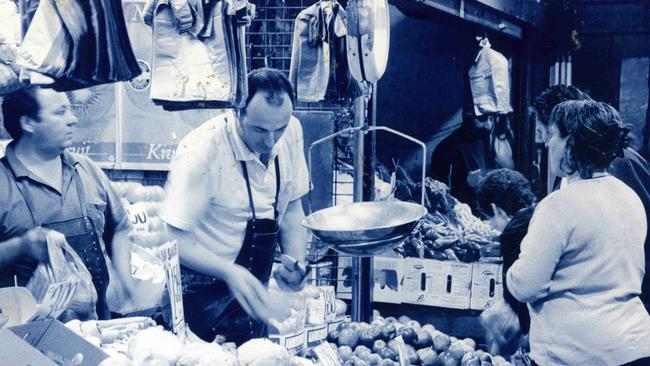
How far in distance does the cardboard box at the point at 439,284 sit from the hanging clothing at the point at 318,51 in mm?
2049

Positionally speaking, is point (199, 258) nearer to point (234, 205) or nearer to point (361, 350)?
point (234, 205)

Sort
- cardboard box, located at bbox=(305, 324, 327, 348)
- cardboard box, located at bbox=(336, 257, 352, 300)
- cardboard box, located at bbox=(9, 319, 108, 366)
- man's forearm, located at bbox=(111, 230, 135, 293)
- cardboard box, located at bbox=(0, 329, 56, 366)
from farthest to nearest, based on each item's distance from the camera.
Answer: cardboard box, located at bbox=(336, 257, 352, 300) < man's forearm, located at bbox=(111, 230, 135, 293) < cardboard box, located at bbox=(305, 324, 327, 348) < cardboard box, located at bbox=(9, 319, 108, 366) < cardboard box, located at bbox=(0, 329, 56, 366)

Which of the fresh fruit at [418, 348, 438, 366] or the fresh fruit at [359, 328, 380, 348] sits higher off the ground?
the fresh fruit at [359, 328, 380, 348]

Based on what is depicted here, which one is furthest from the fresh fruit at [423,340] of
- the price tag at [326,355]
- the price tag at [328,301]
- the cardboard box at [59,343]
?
the cardboard box at [59,343]

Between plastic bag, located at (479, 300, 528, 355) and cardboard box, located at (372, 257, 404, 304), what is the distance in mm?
1748

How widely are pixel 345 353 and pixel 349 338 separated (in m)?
0.14

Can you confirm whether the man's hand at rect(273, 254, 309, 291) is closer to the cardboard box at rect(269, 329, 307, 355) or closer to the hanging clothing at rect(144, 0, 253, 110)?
the cardboard box at rect(269, 329, 307, 355)

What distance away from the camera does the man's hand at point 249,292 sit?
296 centimetres

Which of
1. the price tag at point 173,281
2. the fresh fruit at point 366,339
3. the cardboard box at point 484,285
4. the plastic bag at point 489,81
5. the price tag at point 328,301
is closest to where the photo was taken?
the price tag at point 173,281

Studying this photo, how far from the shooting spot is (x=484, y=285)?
4.73 meters

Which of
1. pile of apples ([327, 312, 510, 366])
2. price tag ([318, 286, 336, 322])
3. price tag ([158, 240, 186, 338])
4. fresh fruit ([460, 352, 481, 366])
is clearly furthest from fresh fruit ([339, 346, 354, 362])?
price tag ([158, 240, 186, 338])

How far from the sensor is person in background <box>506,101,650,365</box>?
240 cm

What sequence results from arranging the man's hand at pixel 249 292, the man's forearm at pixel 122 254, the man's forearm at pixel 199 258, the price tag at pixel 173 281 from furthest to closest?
the man's forearm at pixel 122 254 < the man's forearm at pixel 199 258 < the man's hand at pixel 249 292 < the price tag at pixel 173 281

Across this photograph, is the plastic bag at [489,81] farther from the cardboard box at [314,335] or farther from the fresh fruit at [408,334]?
the cardboard box at [314,335]
